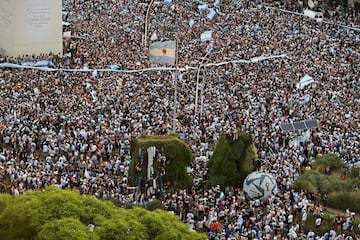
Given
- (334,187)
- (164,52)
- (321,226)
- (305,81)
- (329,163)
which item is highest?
(164,52)

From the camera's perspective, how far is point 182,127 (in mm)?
41906

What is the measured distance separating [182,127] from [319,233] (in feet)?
36.6

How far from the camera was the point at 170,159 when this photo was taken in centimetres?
3606

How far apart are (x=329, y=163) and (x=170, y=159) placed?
7.40 meters

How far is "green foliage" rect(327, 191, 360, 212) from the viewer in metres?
35.4

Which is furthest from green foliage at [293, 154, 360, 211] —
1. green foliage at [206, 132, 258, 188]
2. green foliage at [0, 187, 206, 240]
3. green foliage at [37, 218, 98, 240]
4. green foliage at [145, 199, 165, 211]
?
green foliage at [37, 218, 98, 240]

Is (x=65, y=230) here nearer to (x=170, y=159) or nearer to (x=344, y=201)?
(x=170, y=159)

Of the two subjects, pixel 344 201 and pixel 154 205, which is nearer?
pixel 154 205

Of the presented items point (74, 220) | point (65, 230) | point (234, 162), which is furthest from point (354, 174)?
point (65, 230)

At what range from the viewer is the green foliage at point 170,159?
35656 millimetres

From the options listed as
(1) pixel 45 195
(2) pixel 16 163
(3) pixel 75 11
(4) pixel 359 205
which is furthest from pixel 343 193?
(3) pixel 75 11

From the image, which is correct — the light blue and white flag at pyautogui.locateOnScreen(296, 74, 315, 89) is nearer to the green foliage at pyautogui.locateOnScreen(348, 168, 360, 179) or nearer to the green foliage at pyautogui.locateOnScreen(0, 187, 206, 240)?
the green foliage at pyautogui.locateOnScreen(348, 168, 360, 179)

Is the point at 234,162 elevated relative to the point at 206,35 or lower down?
lower down

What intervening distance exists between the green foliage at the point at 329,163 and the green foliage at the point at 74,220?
51.3 ft
